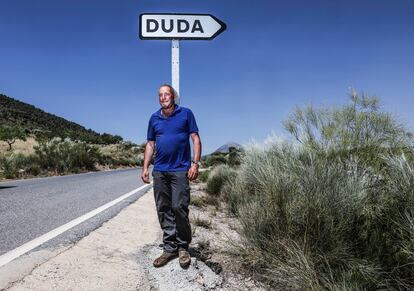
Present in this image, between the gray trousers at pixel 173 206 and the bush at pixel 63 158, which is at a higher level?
the bush at pixel 63 158

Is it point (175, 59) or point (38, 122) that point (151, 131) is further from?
point (38, 122)

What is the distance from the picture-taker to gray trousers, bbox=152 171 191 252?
496cm

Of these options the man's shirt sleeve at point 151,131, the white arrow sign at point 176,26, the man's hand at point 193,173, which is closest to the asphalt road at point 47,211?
the man's shirt sleeve at point 151,131

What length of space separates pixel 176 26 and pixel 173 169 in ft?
6.98

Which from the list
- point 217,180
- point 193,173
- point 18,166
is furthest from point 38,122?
point 193,173

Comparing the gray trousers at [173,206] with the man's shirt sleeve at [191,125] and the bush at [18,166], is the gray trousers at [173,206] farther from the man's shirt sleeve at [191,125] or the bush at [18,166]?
the bush at [18,166]

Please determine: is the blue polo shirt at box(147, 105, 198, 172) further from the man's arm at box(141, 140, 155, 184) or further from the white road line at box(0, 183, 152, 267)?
the white road line at box(0, 183, 152, 267)

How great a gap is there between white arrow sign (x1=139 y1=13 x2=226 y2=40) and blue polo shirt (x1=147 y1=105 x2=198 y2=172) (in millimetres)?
1365

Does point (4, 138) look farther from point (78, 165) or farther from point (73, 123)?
point (73, 123)

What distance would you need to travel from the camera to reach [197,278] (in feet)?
15.7

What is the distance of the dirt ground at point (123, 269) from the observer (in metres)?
4.43

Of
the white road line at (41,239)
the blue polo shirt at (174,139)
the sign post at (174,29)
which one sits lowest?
the white road line at (41,239)

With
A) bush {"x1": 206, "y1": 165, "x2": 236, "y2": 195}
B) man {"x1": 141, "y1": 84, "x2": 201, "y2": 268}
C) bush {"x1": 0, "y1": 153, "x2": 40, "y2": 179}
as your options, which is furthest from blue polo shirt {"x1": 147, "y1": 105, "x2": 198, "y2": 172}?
bush {"x1": 0, "y1": 153, "x2": 40, "y2": 179}

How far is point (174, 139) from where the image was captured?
5.00m
